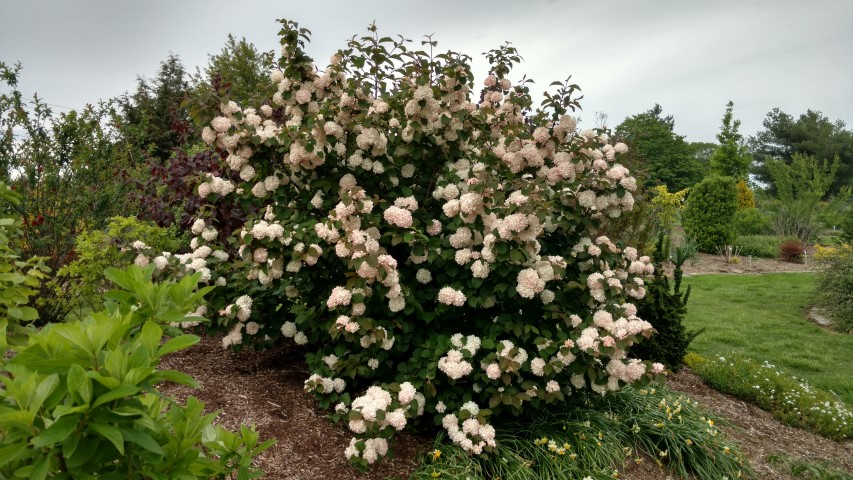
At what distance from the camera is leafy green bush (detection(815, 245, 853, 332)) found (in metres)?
8.95

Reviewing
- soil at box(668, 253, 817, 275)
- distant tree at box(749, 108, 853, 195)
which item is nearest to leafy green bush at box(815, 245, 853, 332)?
soil at box(668, 253, 817, 275)

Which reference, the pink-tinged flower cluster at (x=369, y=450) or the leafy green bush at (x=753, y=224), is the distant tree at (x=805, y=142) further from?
the pink-tinged flower cluster at (x=369, y=450)

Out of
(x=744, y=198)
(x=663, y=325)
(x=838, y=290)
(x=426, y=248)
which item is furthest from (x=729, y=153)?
(x=426, y=248)

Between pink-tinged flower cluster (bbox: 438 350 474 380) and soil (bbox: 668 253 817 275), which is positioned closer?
pink-tinged flower cluster (bbox: 438 350 474 380)

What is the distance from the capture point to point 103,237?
15.1 feet

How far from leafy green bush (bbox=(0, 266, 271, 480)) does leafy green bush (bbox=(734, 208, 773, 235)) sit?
22231mm

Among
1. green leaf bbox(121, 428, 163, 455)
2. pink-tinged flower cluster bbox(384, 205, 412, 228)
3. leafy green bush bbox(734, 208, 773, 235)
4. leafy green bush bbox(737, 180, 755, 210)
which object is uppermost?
leafy green bush bbox(737, 180, 755, 210)

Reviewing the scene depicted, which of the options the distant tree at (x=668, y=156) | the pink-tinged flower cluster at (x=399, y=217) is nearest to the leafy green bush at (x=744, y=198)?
the distant tree at (x=668, y=156)

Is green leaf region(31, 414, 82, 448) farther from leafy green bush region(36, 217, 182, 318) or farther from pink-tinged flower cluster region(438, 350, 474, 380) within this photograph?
leafy green bush region(36, 217, 182, 318)

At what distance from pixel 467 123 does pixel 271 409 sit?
7.20 ft

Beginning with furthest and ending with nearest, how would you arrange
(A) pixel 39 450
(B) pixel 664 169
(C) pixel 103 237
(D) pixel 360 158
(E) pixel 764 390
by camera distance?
(B) pixel 664 169 → (E) pixel 764 390 → (C) pixel 103 237 → (D) pixel 360 158 → (A) pixel 39 450

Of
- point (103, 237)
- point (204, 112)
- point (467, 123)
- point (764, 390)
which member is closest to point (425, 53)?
point (467, 123)

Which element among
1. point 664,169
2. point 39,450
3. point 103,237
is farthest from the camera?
point 664,169

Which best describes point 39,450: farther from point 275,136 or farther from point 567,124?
point 567,124
